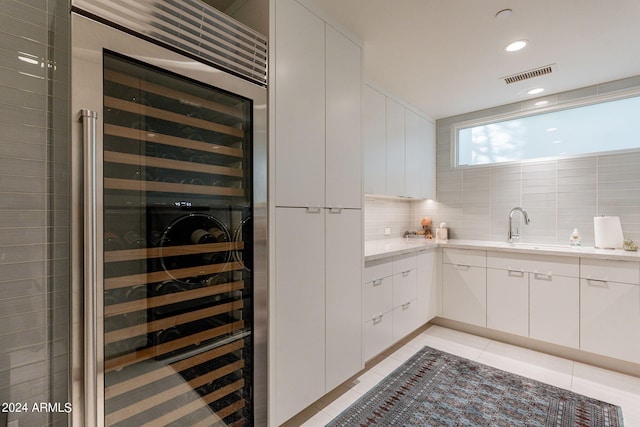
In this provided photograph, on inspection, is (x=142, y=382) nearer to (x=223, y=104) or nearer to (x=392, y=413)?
(x=223, y=104)

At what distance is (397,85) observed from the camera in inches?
112

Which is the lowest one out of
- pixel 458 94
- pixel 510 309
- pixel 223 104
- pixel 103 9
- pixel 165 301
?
pixel 510 309

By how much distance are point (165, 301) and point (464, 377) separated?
2.28 meters

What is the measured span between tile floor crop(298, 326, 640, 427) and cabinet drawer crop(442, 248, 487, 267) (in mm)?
775

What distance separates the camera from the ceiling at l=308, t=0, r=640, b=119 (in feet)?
5.78

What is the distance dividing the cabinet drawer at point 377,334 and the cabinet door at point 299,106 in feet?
3.80

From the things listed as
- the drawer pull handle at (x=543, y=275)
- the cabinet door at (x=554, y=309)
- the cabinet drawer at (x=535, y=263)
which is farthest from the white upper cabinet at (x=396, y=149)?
the cabinet door at (x=554, y=309)

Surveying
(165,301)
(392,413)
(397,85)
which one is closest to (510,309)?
(392,413)

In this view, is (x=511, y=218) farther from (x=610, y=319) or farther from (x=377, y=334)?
(x=377, y=334)

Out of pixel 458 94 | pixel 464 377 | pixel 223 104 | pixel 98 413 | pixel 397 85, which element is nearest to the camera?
pixel 98 413

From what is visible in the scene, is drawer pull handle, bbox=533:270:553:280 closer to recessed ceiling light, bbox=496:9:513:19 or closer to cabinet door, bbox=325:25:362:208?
cabinet door, bbox=325:25:362:208

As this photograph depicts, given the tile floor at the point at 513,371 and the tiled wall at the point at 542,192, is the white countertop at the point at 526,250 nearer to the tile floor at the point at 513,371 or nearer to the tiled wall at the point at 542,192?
the tiled wall at the point at 542,192

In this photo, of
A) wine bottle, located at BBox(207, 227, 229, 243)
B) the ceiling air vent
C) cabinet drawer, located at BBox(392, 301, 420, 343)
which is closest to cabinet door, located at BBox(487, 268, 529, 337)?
cabinet drawer, located at BBox(392, 301, 420, 343)

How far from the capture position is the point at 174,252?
3.91 feet
